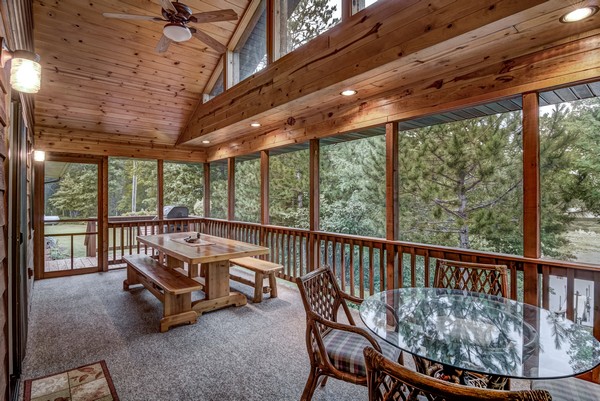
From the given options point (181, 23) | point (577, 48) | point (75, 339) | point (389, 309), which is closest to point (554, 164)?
point (577, 48)

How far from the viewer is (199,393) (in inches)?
88.0

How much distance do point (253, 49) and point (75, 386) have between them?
15.1ft

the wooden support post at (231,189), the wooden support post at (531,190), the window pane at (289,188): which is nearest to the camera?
the wooden support post at (531,190)

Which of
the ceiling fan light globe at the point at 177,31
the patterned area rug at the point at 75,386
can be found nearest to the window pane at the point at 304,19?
the ceiling fan light globe at the point at 177,31

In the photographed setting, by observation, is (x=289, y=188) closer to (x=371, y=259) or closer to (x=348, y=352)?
(x=371, y=259)

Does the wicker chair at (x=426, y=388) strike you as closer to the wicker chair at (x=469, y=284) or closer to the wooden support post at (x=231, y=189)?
the wicker chair at (x=469, y=284)

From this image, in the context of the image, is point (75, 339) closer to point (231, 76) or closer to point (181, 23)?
point (181, 23)

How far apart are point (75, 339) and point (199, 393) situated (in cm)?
174

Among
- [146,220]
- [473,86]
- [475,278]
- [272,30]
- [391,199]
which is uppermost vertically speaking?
[272,30]

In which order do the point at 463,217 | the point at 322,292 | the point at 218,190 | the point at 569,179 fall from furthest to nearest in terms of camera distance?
the point at 218,190, the point at 463,217, the point at 569,179, the point at 322,292

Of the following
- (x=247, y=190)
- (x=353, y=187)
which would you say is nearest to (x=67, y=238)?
(x=247, y=190)

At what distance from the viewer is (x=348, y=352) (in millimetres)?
1856

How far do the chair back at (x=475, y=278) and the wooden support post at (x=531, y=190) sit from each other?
36 cm

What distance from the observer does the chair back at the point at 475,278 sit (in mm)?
2336
